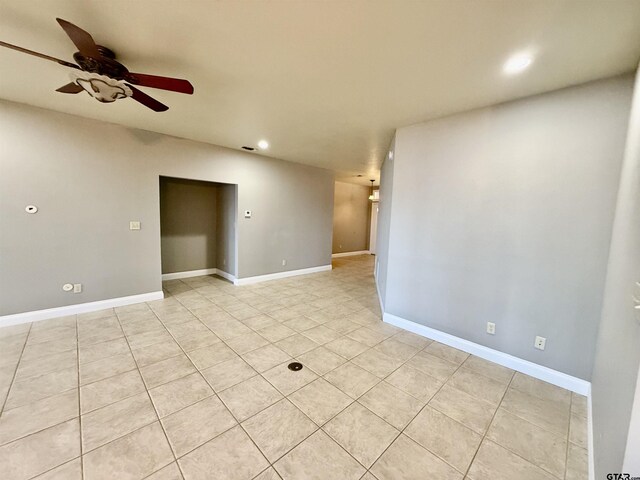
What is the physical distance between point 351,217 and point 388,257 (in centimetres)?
565

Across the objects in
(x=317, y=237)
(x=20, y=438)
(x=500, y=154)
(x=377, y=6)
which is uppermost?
(x=377, y=6)

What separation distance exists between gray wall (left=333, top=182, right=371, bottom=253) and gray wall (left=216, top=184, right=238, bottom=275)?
12.5 ft

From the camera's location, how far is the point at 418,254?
10.5 ft

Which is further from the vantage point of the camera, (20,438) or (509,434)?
(509,434)

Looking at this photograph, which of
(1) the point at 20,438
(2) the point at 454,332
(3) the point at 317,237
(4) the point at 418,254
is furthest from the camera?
(3) the point at 317,237

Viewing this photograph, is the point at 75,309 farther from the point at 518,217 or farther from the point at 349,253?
the point at 349,253

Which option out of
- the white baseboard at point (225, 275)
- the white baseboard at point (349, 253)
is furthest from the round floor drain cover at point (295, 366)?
the white baseboard at point (349, 253)

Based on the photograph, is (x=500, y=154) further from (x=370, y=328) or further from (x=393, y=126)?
(x=370, y=328)

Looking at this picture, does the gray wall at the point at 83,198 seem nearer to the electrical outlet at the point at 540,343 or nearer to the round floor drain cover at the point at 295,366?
the round floor drain cover at the point at 295,366

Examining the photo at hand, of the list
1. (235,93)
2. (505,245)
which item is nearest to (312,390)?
(505,245)

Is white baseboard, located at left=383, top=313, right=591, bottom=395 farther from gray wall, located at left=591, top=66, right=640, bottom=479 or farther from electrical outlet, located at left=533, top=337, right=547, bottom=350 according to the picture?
gray wall, located at left=591, top=66, right=640, bottom=479

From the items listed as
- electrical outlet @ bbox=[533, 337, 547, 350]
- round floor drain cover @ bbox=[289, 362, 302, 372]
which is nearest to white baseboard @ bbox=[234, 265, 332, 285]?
round floor drain cover @ bbox=[289, 362, 302, 372]

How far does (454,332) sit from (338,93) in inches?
115

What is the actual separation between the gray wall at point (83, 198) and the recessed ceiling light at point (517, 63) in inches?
169
